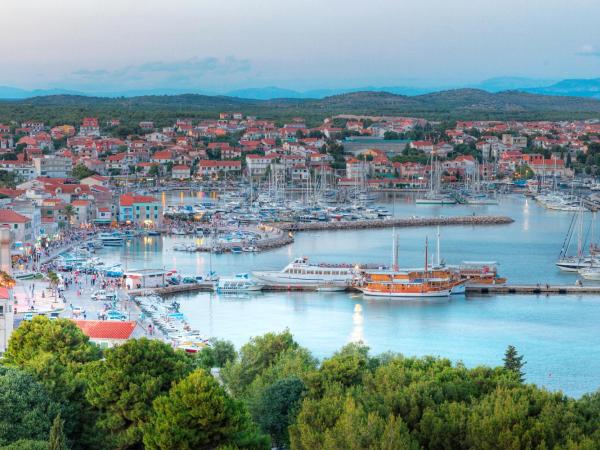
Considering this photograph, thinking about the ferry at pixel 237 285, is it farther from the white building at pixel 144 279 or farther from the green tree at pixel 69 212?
the green tree at pixel 69 212

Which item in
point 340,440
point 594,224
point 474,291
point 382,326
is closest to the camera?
point 340,440

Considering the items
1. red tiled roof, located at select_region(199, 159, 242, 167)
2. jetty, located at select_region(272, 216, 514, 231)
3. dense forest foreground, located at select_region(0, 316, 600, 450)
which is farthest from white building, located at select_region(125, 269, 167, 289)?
red tiled roof, located at select_region(199, 159, 242, 167)

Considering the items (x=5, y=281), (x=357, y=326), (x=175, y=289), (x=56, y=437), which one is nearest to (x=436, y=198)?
(x=175, y=289)

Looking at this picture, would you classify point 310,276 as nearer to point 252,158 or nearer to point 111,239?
point 111,239

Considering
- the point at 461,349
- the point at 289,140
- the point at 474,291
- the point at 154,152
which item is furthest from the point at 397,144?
the point at 461,349

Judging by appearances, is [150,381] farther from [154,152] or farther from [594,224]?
[154,152]

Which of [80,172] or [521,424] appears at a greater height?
[521,424]
